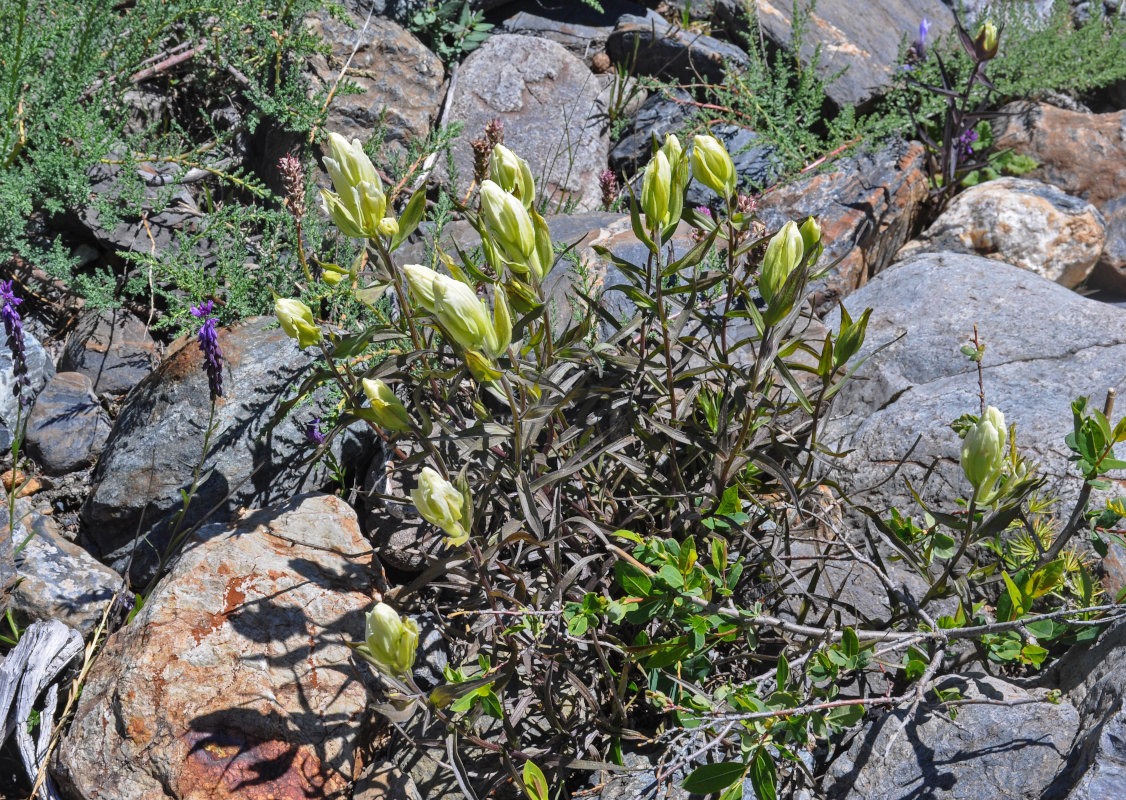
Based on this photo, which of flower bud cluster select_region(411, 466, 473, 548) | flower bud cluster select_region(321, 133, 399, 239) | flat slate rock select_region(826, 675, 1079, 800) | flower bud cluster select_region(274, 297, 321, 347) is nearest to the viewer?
flower bud cluster select_region(411, 466, 473, 548)

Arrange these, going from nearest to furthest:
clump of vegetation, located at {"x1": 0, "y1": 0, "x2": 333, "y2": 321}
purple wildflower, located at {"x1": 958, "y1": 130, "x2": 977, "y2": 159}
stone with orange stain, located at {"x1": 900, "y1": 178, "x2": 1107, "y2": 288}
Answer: clump of vegetation, located at {"x1": 0, "y1": 0, "x2": 333, "y2": 321}, stone with orange stain, located at {"x1": 900, "y1": 178, "x2": 1107, "y2": 288}, purple wildflower, located at {"x1": 958, "y1": 130, "x2": 977, "y2": 159}

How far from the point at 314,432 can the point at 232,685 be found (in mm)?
878

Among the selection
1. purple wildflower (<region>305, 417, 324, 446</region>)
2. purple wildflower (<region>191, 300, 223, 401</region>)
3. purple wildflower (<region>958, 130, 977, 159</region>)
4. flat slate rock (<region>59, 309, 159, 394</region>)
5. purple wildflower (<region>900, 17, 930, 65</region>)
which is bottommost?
flat slate rock (<region>59, 309, 159, 394</region>)

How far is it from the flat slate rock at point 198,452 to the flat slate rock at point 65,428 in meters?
0.22

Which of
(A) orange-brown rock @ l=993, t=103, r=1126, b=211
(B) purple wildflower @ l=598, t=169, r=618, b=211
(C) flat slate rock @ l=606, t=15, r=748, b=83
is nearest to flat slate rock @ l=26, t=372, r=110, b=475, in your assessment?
(B) purple wildflower @ l=598, t=169, r=618, b=211

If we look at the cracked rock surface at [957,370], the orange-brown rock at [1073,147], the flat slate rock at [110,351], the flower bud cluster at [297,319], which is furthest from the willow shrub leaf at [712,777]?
the orange-brown rock at [1073,147]

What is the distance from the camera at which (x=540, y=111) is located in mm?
4492

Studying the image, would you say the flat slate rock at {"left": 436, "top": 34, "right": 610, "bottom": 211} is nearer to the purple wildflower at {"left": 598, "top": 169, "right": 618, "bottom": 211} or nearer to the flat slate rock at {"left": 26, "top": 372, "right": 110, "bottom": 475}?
the purple wildflower at {"left": 598, "top": 169, "right": 618, "bottom": 211}

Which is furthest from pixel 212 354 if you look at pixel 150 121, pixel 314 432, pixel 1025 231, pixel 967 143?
pixel 967 143

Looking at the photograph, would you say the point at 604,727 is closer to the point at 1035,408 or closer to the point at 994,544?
the point at 994,544

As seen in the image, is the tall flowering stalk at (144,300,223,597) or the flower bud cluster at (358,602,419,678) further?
the tall flowering stalk at (144,300,223,597)

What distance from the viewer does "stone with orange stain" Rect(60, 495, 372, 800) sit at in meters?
2.07

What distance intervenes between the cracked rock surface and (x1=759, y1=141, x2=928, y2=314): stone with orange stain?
322 millimetres

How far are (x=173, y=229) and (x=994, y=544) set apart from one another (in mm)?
3345
